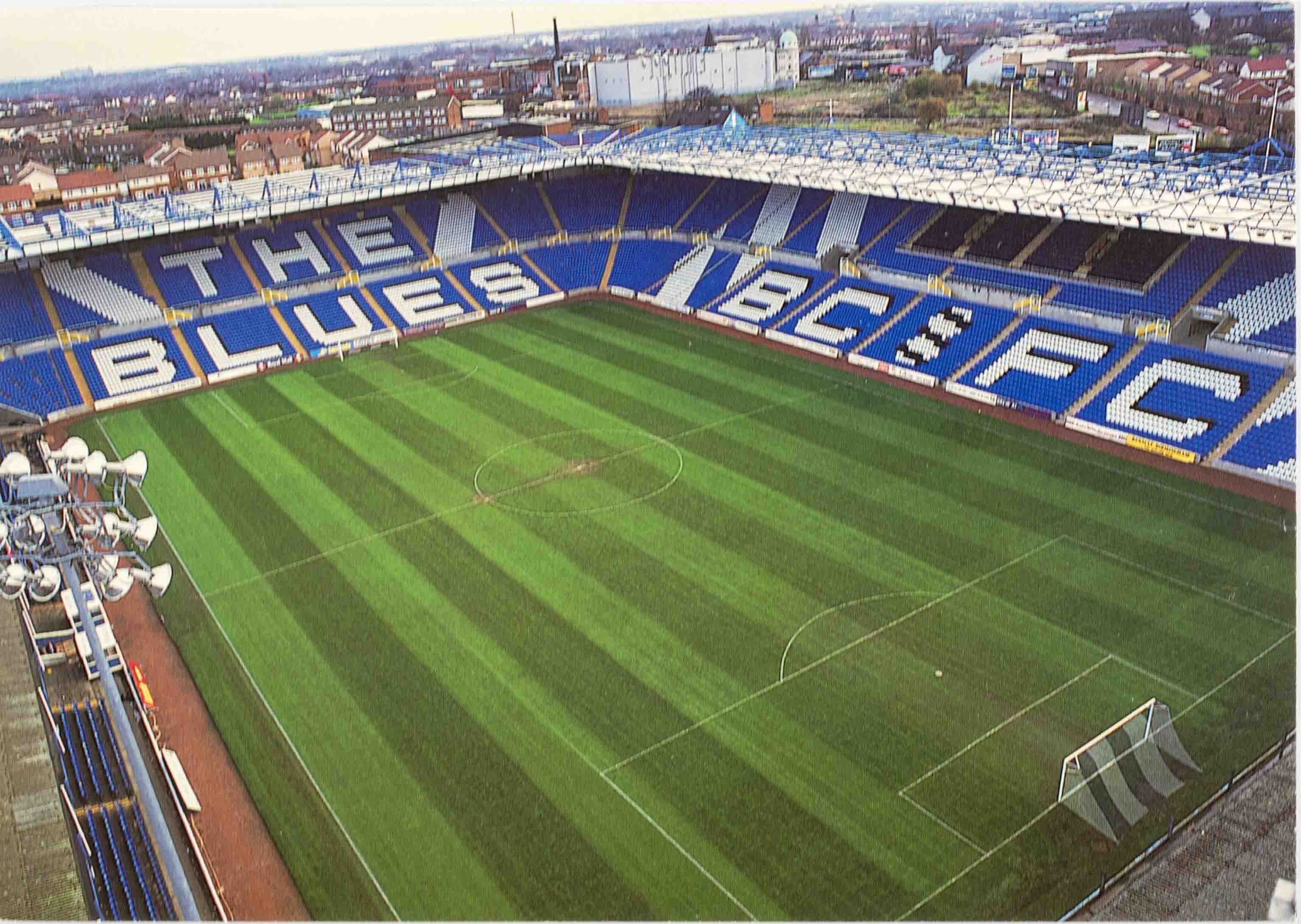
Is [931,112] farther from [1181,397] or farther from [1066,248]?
[1181,397]

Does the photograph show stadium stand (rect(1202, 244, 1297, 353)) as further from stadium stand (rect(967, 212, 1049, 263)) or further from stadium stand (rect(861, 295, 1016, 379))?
stadium stand (rect(967, 212, 1049, 263))

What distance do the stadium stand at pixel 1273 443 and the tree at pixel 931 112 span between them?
21.2 meters

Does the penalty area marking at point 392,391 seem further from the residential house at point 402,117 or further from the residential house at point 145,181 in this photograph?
the residential house at point 402,117

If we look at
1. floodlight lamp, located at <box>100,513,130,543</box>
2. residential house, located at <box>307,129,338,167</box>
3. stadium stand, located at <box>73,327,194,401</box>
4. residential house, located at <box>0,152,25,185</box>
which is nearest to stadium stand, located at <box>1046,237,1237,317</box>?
floodlight lamp, located at <box>100,513,130,543</box>

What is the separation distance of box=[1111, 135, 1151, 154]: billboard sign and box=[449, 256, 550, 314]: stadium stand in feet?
72.0

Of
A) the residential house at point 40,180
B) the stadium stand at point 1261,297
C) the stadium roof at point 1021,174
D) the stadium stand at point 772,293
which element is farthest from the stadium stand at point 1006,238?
the residential house at point 40,180

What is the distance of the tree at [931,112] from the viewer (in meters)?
43.0

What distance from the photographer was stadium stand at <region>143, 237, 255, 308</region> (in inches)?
1508

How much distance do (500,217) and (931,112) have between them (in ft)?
61.9

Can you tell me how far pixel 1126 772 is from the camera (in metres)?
15.7

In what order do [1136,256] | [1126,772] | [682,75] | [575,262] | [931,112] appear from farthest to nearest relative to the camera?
[682,75] → [575,262] → [931,112] → [1136,256] → [1126,772]

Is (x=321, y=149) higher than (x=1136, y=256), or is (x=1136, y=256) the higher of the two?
(x=321, y=149)

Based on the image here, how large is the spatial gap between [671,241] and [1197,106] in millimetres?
20328

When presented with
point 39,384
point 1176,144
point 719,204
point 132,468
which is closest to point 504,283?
point 719,204
